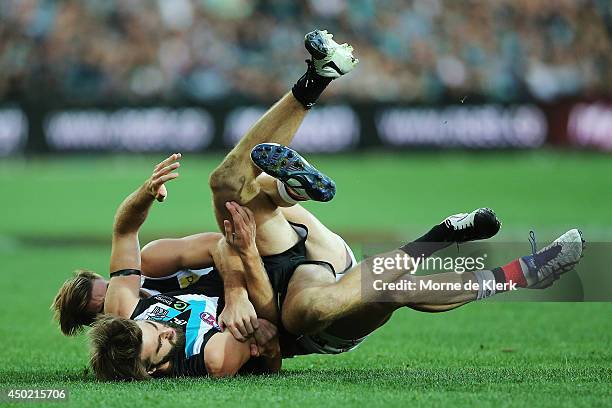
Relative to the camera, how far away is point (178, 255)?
22.7 ft

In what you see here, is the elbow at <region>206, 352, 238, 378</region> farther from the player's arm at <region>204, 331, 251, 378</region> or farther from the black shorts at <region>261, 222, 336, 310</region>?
the black shorts at <region>261, 222, 336, 310</region>

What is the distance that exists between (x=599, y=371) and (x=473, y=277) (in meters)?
0.85

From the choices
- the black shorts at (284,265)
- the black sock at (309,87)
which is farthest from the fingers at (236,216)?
the black sock at (309,87)

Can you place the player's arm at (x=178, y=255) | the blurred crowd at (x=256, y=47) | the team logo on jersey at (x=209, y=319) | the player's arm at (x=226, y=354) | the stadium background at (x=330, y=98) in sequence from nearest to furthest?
the player's arm at (x=226, y=354) → the team logo on jersey at (x=209, y=319) → the player's arm at (x=178, y=255) → the stadium background at (x=330, y=98) → the blurred crowd at (x=256, y=47)

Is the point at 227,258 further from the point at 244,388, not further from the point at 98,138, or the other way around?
the point at 98,138

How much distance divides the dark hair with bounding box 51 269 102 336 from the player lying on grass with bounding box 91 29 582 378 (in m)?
0.64

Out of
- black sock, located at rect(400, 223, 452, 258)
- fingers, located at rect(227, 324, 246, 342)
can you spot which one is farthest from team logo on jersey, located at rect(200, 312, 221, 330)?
black sock, located at rect(400, 223, 452, 258)

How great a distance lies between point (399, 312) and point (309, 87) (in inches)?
126

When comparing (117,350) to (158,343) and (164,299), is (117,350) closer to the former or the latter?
(158,343)

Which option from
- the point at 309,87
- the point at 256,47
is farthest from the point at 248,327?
the point at 256,47

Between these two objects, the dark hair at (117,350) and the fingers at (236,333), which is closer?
the dark hair at (117,350)

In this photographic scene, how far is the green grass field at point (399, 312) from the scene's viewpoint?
5.59 m

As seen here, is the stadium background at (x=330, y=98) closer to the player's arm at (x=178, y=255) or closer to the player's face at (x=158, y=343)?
the player's arm at (x=178, y=255)

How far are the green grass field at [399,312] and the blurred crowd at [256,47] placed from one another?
5.35ft
